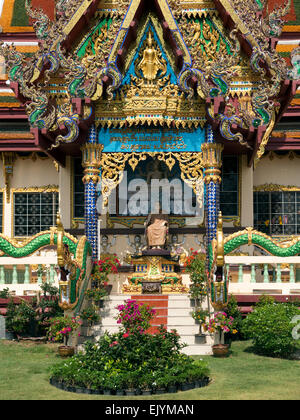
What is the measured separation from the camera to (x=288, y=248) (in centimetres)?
1736

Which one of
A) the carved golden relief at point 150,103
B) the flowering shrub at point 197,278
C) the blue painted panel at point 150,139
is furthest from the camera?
the blue painted panel at point 150,139

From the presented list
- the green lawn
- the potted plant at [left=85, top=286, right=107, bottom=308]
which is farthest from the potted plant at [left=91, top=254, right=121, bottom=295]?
the green lawn

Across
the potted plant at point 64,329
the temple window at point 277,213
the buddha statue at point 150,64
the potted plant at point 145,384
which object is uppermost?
the buddha statue at point 150,64

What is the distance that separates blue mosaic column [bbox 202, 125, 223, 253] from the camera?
18.7 meters

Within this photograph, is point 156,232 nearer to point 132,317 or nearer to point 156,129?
point 156,129

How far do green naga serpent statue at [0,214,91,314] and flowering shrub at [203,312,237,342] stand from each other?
9.05 ft

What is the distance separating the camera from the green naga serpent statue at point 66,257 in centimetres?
1521

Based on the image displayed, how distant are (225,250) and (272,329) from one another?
273 cm

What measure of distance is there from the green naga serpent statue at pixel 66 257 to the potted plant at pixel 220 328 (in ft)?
9.03

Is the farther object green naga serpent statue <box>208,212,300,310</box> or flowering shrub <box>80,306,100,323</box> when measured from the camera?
flowering shrub <box>80,306,100,323</box>

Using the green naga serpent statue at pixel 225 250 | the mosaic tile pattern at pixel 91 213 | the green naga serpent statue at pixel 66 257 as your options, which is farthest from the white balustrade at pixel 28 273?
the green naga serpent statue at pixel 225 250

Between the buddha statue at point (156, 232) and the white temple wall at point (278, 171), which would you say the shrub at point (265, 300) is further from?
the white temple wall at point (278, 171)

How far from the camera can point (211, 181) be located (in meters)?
18.8

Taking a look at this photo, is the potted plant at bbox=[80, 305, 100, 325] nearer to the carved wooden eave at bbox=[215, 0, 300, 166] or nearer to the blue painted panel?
the blue painted panel
